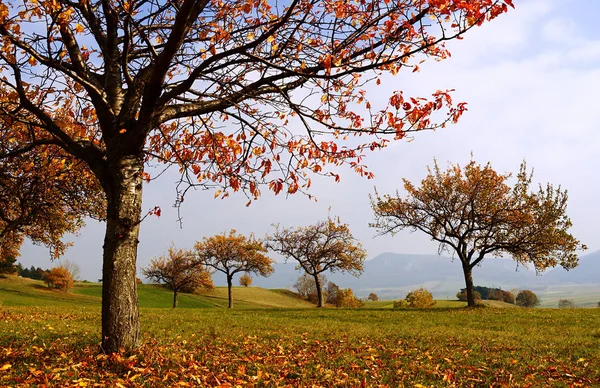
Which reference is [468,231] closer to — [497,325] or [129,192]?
[497,325]

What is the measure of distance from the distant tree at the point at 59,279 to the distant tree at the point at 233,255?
983 inches

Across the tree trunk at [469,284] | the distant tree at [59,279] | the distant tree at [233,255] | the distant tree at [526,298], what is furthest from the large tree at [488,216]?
the distant tree at [526,298]

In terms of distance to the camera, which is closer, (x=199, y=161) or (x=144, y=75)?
(x=144, y=75)

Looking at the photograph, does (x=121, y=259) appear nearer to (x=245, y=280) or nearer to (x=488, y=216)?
(x=488, y=216)

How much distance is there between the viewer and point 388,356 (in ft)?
32.0

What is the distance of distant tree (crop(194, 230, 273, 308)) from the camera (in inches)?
1845

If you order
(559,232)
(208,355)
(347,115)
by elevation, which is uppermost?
(347,115)

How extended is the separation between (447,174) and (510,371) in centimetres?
2552


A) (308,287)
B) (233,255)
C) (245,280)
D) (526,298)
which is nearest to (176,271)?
(233,255)

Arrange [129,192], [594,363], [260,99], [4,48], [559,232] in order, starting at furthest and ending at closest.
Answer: [559,232], [594,363], [260,99], [129,192], [4,48]

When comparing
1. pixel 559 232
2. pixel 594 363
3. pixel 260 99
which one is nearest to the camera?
pixel 260 99

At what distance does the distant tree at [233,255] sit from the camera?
1845 inches

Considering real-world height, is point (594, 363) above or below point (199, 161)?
below

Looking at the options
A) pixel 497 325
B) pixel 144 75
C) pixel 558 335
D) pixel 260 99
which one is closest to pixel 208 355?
pixel 260 99
